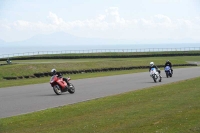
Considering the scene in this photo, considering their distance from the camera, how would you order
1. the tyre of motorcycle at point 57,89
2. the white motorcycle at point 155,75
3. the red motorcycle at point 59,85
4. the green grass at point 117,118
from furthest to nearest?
the white motorcycle at point 155,75 → the red motorcycle at point 59,85 → the tyre of motorcycle at point 57,89 → the green grass at point 117,118

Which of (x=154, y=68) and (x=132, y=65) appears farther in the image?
(x=132, y=65)

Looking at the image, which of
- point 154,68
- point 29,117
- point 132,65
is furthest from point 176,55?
point 29,117

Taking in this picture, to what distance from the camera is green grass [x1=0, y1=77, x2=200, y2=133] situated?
1153 centimetres

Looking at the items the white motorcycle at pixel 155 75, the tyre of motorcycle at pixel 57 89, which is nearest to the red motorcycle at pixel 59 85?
the tyre of motorcycle at pixel 57 89

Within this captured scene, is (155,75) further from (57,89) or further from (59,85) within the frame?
(57,89)

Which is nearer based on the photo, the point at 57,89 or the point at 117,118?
the point at 117,118

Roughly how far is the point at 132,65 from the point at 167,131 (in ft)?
151

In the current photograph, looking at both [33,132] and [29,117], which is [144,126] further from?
[29,117]

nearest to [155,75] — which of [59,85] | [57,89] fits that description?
[59,85]

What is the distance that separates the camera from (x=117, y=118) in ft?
44.0

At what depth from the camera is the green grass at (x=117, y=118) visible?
11531 millimetres

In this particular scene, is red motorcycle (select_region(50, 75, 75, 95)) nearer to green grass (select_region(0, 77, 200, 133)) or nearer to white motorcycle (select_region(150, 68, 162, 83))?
green grass (select_region(0, 77, 200, 133))

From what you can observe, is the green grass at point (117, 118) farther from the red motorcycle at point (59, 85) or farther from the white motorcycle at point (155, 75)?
the white motorcycle at point (155, 75)

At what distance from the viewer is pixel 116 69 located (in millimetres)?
53031
